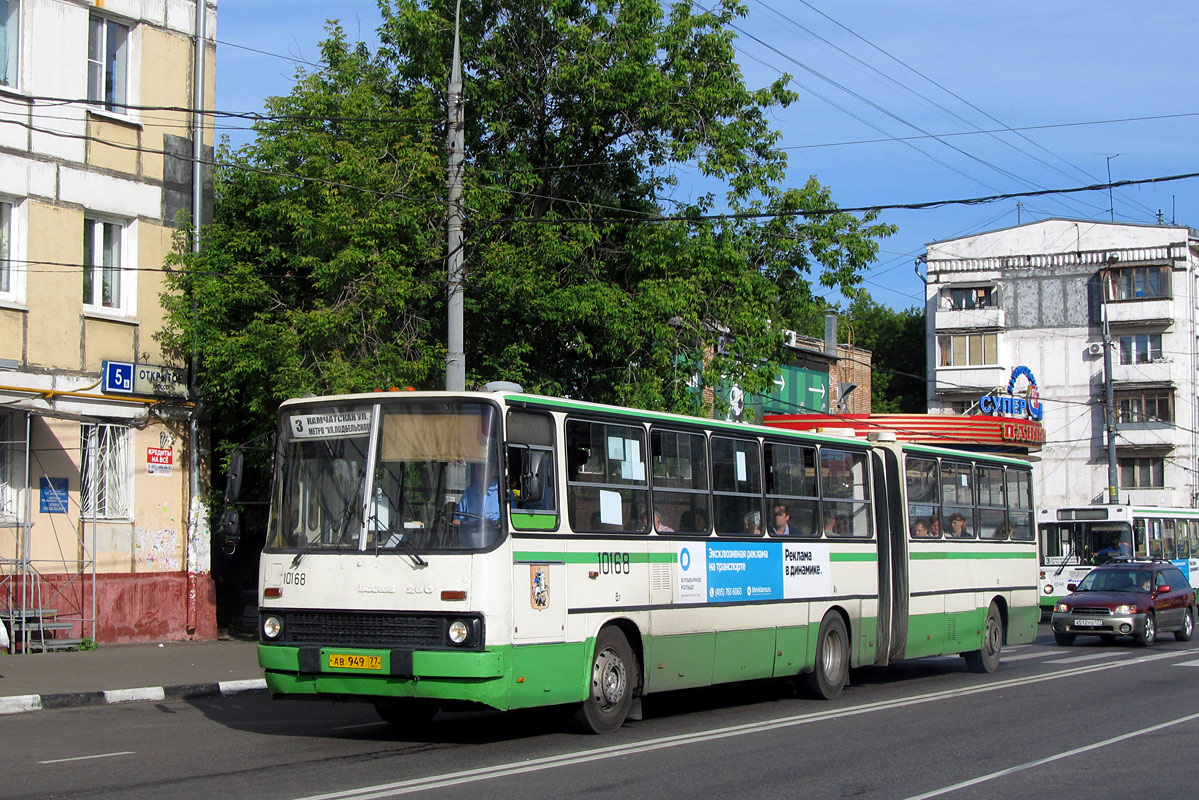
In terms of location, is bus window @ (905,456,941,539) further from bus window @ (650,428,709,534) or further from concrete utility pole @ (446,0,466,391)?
concrete utility pole @ (446,0,466,391)

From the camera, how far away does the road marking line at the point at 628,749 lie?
8859mm

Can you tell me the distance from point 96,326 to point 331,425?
10.7m

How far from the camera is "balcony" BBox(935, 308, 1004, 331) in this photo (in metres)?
69.8

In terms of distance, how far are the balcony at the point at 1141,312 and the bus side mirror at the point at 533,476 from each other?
61431 mm

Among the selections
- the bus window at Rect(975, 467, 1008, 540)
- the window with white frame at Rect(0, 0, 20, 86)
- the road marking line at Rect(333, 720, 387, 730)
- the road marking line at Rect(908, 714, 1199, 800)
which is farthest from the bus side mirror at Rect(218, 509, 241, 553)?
the bus window at Rect(975, 467, 1008, 540)

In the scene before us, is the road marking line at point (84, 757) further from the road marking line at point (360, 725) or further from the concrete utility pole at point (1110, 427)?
the concrete utility pole at point (1110, 427)

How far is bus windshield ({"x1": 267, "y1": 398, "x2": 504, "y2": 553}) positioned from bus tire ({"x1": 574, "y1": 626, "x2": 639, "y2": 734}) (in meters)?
1.89

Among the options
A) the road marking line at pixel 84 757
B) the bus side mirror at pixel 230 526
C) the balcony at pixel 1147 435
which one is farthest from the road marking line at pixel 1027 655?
the balcony at pixel 1147 435

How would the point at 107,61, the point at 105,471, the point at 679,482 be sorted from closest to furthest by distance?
the point at 679,482 < the point at 105,471 < the point at 107,61

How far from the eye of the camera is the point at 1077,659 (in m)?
22.4

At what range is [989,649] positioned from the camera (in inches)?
773

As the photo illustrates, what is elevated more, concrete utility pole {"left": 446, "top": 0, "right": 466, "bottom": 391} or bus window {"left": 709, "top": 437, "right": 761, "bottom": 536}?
concrete utility pole {"left": 446, "top": 0, "right": 466, "bottom": 391}

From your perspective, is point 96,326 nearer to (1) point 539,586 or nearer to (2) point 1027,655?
(1) point 539,586

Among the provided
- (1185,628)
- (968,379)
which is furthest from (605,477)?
(968,379)
